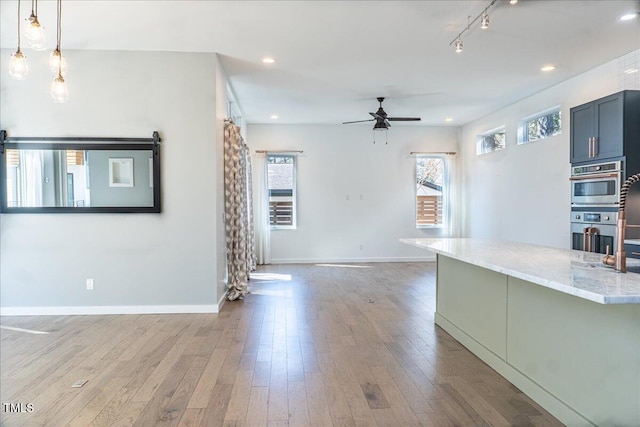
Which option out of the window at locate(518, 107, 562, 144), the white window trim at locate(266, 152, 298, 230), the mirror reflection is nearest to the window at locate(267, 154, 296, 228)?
the white window trim at locate(266, 152, 298, 230)

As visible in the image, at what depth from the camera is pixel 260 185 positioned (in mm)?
7816

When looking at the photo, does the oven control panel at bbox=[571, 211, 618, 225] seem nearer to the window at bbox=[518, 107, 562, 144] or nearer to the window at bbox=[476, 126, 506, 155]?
the window at bbox=[518, 107, 562, 144]

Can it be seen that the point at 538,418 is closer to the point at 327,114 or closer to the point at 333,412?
the point at 333,412

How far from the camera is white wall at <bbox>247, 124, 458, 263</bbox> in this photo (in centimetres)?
798

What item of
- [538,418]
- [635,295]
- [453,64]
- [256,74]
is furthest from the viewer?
[256,74]

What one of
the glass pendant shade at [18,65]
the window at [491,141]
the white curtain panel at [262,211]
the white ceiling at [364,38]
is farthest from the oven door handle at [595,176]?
the white curtain panel at [262,211]

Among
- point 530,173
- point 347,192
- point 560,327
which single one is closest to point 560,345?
point 560,327

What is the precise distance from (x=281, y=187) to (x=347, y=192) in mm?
1410

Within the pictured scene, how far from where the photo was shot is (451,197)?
8188 millimetres

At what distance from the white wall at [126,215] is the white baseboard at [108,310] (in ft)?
0.08

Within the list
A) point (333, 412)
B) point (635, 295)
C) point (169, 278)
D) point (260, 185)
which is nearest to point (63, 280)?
point (169, 278)

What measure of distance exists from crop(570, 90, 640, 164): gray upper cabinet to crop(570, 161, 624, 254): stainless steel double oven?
0.44 feet

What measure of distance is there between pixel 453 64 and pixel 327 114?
292cm

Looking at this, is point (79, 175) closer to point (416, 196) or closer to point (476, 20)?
point (476, 20)
